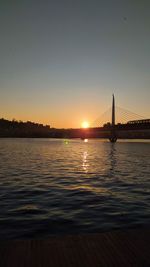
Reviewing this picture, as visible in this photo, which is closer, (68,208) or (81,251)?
(81,251)

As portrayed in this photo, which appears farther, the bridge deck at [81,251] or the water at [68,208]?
the water at [68,208]

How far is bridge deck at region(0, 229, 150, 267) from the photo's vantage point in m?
4.98

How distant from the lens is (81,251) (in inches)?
214

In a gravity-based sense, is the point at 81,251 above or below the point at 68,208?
above

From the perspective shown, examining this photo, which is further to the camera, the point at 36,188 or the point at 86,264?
the point at 36,188

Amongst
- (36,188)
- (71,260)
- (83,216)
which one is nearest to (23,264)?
(71,260)

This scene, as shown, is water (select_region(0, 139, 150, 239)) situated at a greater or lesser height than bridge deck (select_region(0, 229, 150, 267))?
lesser

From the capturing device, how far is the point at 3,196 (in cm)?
1428

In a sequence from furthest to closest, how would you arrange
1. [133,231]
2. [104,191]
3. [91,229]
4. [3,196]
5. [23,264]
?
[104,191], [3,196], [91,229], [133,231], [23,264]

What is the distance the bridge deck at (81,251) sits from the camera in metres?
4.98

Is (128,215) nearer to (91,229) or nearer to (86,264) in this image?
(91,229)

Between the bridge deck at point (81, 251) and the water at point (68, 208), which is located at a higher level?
the bridge deck at point (81, 251)

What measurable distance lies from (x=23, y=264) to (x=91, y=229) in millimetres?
4469

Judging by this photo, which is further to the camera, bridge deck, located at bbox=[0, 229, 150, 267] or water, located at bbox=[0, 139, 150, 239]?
water, located at bbox=[0, 139, 150, 239]
